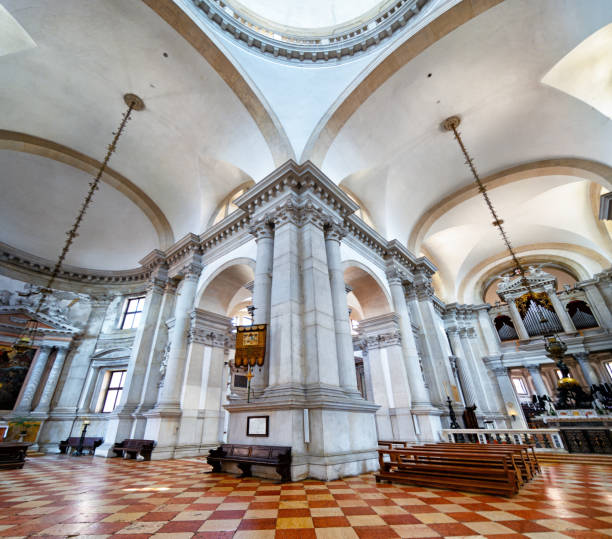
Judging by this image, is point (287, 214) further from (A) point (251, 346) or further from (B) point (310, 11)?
(B) point (310, 11)

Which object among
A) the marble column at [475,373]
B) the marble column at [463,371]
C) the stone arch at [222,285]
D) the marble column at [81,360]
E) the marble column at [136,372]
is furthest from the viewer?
the marble column at [475,373]

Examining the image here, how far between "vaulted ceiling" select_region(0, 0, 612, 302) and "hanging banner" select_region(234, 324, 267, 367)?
5.46 m

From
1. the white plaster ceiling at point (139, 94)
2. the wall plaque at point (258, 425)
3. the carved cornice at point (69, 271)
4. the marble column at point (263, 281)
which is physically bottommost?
the wall plaque at point (258, 425)

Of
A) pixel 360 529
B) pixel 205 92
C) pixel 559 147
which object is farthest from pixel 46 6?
Answer: pixel 559 147

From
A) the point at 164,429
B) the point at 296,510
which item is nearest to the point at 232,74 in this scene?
the point at 296,510

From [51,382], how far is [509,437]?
18.5m

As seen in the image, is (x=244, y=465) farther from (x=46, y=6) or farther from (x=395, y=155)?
(x=46, y=6)

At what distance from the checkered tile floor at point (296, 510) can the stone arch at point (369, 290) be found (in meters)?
6.59

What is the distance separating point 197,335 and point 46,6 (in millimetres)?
9822

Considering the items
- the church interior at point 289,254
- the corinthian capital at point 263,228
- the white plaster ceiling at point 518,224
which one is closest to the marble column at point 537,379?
the church interior at point 289,254

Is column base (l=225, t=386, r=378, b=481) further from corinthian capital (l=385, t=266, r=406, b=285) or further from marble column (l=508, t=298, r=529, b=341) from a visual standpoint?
marble column (l=508, t=298, r=529, b=341)

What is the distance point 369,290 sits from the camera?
11.1 m

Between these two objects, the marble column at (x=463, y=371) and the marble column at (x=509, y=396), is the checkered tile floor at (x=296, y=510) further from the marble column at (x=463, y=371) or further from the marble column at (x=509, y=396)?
the marble column at (x=509, y=396)

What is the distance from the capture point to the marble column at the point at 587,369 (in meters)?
14.9
